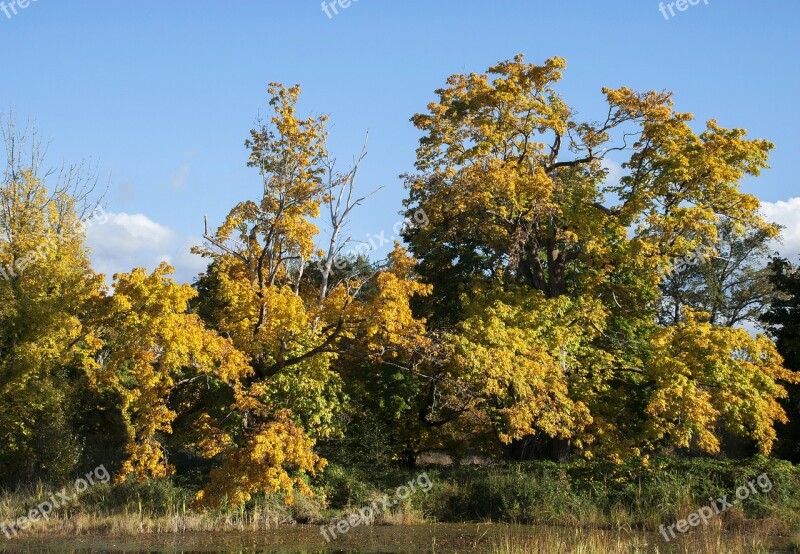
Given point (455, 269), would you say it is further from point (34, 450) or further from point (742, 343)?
point (34, 450)

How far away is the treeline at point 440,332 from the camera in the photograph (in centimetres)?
2011

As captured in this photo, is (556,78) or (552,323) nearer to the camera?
(552,323)

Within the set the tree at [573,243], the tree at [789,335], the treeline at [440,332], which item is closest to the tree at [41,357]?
the treeline at [440,332]

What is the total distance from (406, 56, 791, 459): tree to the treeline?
0.08 m

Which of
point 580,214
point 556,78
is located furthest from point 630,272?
point 556,78

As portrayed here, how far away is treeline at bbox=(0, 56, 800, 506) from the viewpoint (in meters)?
20.1

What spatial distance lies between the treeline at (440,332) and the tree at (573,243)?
77 mm

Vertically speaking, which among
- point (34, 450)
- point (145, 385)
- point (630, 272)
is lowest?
point (34, 450)

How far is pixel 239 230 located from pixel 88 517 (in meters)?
8.56

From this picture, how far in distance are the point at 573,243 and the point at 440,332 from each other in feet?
18.9

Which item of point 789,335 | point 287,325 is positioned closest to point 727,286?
point 789,335

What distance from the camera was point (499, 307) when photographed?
22.4 metres

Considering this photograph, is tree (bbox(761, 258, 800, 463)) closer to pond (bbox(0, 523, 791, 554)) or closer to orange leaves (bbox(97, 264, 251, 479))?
pond (bbox(0, 523, 791, 554))

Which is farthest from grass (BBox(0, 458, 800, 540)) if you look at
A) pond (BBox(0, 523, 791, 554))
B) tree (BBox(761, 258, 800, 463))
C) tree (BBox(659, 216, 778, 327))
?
tree (BBox(659, 216, 778, 327))
